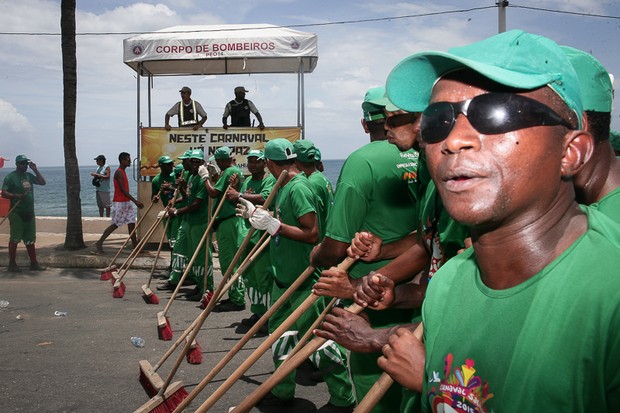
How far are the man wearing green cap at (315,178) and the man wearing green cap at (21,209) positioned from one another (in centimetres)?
702

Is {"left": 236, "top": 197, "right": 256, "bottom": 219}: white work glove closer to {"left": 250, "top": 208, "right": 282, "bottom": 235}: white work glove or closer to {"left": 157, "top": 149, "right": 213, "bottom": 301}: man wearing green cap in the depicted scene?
{"left": 250, "top": 208, "right": 282, "bottom": 235}: white work glove

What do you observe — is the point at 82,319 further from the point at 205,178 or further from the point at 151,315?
the point at 205,178

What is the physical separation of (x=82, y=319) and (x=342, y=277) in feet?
17.5

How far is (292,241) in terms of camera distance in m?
4.77

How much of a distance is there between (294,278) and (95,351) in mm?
2572

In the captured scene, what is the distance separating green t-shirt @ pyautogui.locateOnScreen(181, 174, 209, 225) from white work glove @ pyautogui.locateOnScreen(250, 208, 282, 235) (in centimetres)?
363

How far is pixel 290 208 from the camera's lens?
15.7 ft

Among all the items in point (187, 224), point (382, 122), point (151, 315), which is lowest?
point (151, 315)

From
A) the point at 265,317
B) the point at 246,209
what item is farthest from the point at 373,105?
the point at 246,209

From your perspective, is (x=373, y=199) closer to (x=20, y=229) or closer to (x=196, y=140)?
(x=20, y=229)

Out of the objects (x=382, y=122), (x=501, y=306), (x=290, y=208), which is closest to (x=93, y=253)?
(x=290, y=208)

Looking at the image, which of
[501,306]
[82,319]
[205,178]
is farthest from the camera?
[205,178]

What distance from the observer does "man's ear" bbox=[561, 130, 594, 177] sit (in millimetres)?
1209

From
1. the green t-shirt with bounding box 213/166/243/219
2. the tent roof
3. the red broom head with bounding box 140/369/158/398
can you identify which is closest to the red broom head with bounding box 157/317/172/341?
the red broom head with bounding box 140/369/158/398
